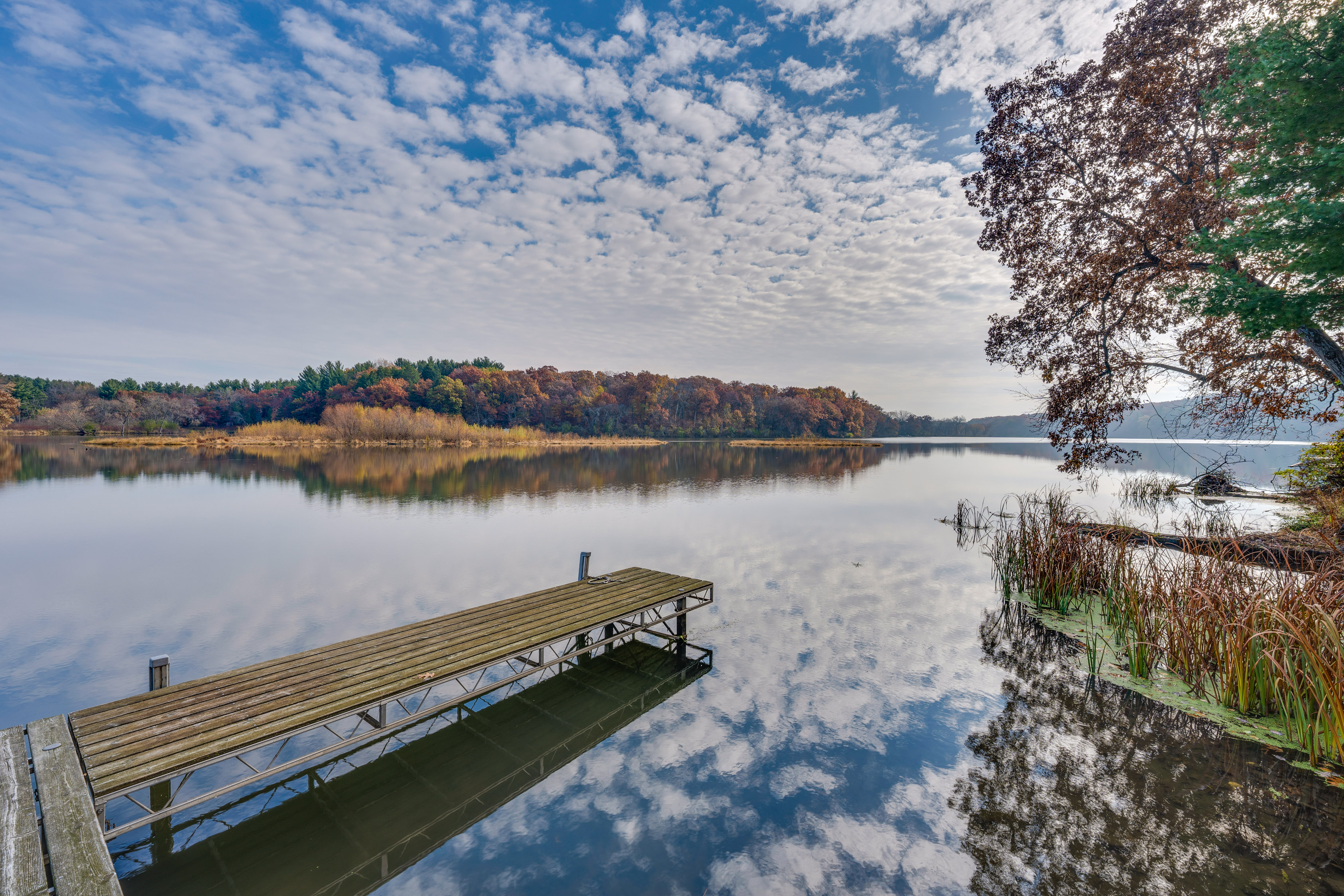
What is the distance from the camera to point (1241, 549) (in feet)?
23.5

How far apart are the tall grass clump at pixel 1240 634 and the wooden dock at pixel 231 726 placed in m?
5.23

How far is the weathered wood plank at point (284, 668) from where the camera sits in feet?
10.9

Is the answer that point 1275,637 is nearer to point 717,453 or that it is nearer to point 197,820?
point 197,820

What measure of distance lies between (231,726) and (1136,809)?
5.84 metres

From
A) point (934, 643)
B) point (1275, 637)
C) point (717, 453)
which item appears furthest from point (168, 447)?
point (1275, 637)

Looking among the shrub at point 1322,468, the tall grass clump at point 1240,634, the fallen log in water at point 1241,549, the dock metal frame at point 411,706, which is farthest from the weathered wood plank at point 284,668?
the shrub at point 1322,468

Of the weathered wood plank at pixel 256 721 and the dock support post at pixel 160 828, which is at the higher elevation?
the weathered wood plank at pixel 256 721

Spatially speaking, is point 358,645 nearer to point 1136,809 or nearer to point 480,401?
point 1136,809

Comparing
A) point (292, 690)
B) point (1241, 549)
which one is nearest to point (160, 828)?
point (292, 690)

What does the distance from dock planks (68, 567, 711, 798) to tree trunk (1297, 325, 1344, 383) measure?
27.6ft

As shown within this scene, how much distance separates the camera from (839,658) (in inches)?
236

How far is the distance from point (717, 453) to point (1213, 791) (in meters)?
45.4

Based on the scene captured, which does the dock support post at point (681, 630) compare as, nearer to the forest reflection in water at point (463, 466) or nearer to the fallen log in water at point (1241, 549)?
the fallen log in water at point (1241, 549)

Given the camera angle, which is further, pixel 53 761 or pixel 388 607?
pixel 388 607
